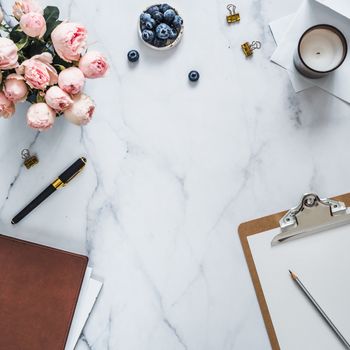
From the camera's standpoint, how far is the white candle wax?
0.81 meters

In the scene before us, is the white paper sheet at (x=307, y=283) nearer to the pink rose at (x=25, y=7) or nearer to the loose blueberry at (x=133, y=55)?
the loose blueberry at (x=133, y=55)

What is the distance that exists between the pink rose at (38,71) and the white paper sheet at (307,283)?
0.41 meters

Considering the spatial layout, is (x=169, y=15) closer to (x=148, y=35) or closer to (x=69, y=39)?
(x=148, y=35)

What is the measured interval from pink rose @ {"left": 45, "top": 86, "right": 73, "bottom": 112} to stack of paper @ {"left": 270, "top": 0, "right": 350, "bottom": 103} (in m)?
0.37

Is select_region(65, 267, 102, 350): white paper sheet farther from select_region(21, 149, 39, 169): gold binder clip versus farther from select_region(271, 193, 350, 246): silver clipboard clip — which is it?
select_region(271, 193, 350, 246): silver clipboard clip

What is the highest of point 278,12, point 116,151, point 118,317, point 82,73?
point 278,12

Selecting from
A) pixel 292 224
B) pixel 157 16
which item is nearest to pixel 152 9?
pixel 157 16

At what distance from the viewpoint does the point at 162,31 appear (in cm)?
80

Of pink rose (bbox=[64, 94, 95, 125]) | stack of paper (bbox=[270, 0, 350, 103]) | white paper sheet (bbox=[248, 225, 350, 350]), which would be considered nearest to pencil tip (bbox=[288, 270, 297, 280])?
white paper sheet (bbox=[248, 225, 350, 350])

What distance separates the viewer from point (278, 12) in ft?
2.78

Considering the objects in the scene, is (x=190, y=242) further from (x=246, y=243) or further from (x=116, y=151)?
(x=116, y=151)

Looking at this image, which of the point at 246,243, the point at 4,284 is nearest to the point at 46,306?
the point at 4,284

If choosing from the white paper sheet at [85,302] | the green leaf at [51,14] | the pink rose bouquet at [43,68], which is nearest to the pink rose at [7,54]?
the pink rose bouquet at [43,68]

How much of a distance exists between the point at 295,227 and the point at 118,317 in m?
0.33
